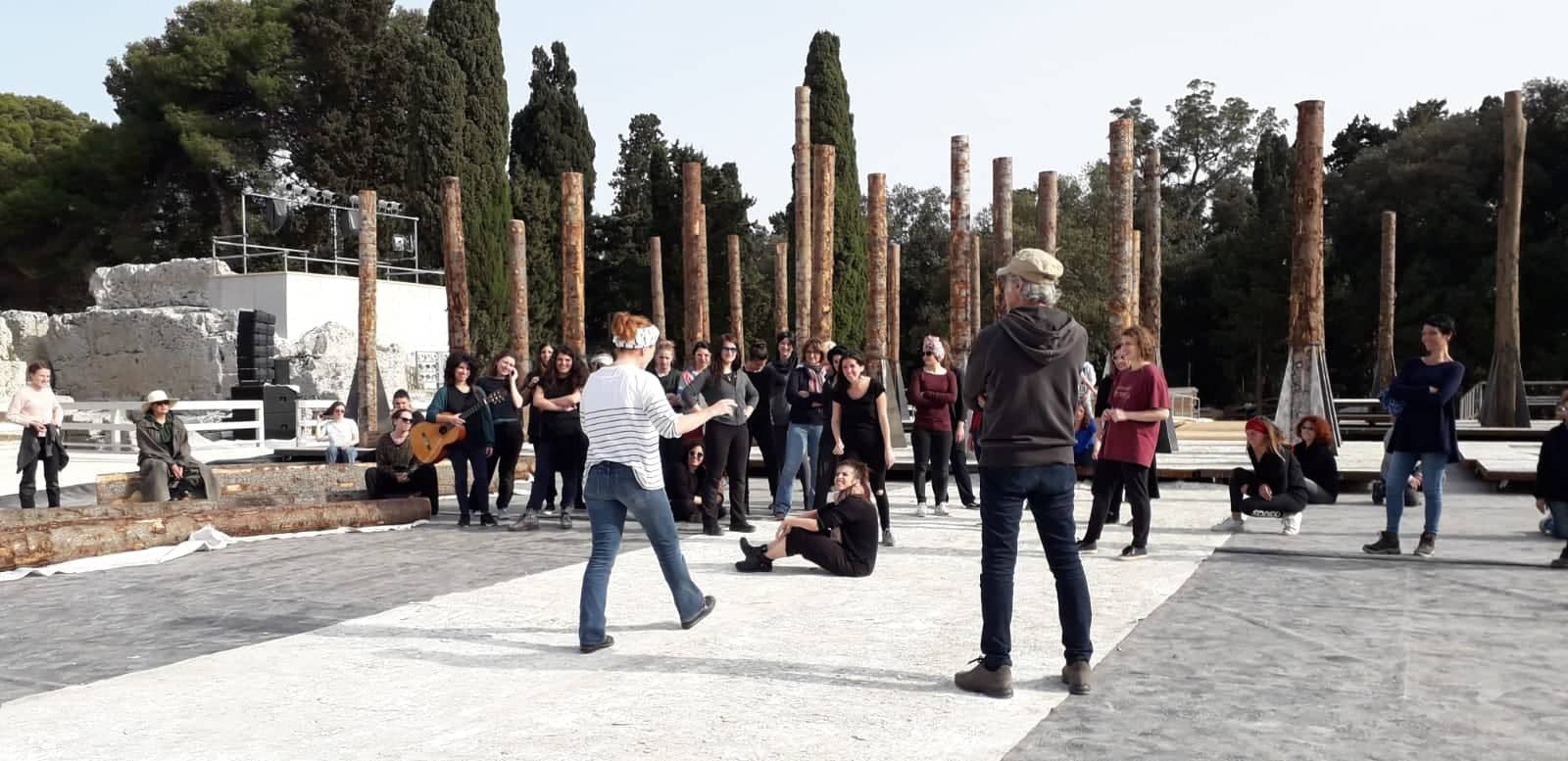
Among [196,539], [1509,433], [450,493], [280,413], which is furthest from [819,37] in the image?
[196,539]

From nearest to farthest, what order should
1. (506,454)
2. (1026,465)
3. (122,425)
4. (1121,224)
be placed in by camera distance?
(1026,465)
(506,454)
(1121,224)
(122,425)

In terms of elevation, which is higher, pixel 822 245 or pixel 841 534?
pixel 822 245

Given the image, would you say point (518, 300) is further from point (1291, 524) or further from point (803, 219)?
point (1291, 524)

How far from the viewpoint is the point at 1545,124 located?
115 ft

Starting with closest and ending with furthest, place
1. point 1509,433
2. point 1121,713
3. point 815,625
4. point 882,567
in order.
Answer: point 1121,713 → point 815,625 → point 882,567 → point 1509,433

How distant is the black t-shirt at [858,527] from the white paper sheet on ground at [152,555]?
4857 millimetres

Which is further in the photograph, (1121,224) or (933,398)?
(1121,224)

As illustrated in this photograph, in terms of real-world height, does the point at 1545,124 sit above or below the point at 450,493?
above

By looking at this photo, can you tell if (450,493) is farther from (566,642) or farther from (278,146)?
(278,146)

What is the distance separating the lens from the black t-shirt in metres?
8.05

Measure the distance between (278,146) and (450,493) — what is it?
134 ft

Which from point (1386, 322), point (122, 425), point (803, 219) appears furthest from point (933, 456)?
point (1386, 322)

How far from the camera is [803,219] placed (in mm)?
22594

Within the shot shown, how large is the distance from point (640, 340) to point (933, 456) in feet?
18.5
